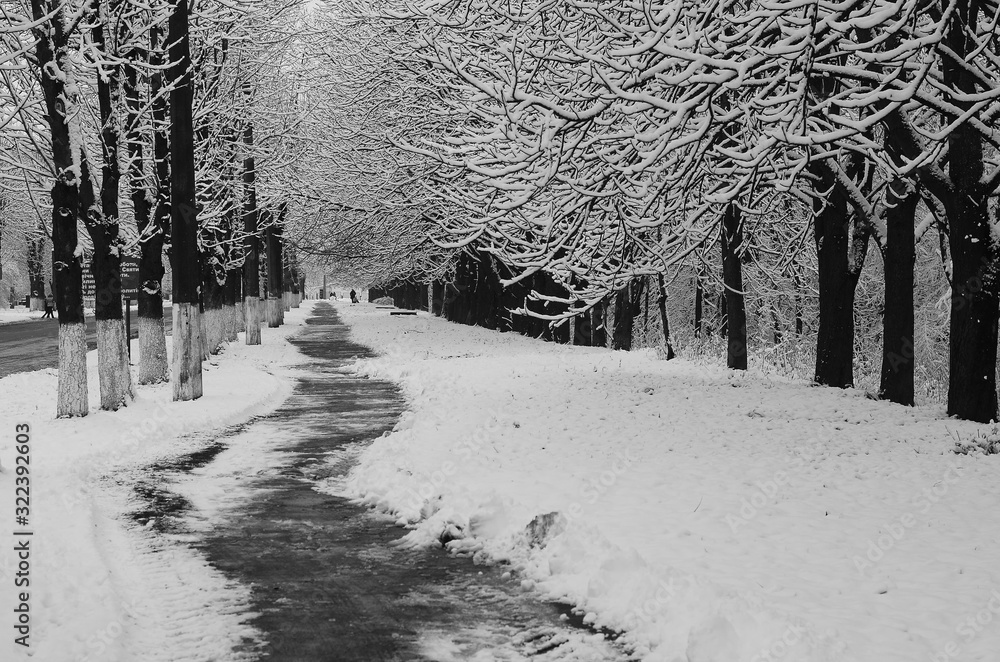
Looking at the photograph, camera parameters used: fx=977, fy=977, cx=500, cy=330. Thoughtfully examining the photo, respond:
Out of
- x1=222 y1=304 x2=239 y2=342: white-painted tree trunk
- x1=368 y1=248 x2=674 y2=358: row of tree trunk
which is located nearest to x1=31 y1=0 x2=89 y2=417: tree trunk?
x1=368 y1=248 x2=674 y2=358: row of tree trunk

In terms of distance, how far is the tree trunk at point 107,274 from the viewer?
15.4 metres

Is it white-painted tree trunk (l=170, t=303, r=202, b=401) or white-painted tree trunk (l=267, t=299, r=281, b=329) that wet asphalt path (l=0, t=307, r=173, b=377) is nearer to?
white-painted tree trunk (l=267, t=299, r=281, b=329)

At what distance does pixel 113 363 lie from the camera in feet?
51.0

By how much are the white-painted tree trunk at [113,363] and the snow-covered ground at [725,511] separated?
490cm

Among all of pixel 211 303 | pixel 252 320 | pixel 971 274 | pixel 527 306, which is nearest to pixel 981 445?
pixel 971 274

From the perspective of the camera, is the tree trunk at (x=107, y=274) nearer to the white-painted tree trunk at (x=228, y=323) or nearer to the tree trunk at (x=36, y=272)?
the white-painted tree trunk at (x=228, y=323)

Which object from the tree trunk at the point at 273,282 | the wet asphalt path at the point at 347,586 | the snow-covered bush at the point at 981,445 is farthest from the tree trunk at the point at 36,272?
the snow-covered bush at the point at 981,445

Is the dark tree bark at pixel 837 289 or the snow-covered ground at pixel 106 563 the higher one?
the dark tree bark at pixel 837 289

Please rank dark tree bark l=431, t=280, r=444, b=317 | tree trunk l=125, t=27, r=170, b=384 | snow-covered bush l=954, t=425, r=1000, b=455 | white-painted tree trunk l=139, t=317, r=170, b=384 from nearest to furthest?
snow-covered bush l=954, t=425, r=1000, b=455
tree trunk l=125, t=27, r=170, b=384
white-painted tree trunk l=139, t=317, r=170, b=384
dark tree bark l=431, t=280, r=444, b=317

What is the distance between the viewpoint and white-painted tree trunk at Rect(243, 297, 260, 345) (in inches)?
1324

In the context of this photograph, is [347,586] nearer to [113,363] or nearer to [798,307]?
[113,363]

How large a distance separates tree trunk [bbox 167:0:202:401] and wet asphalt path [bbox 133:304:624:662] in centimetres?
575

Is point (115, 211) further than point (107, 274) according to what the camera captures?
Yes

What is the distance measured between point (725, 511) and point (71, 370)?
10.1m
